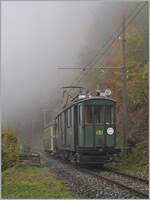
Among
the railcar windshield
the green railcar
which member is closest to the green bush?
the green railcar

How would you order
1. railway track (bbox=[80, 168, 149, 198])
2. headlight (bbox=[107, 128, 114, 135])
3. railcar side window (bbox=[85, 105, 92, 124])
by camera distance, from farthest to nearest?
railcar side window (bbox=[85, 105, 92, 124]) < headlight (bbox=[107, 128, 114, 135]) < railway track (bbox=[80, 168, 149, 198])

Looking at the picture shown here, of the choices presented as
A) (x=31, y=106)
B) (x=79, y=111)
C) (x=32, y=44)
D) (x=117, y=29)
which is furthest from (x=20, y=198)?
(x=79, y=111)

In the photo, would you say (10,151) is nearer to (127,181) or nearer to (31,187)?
(31,187)

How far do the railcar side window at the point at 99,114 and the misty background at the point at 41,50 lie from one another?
3.62m

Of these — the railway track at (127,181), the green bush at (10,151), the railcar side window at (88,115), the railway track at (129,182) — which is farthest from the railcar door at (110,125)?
the green bush at (10,151)

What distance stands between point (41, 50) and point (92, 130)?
5039 millimetres

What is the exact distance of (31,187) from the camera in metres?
7.67

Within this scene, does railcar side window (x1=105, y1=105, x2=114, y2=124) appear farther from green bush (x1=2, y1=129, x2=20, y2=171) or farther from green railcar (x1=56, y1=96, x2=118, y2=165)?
green bush (x1=2, y1=129, x2=20, y2=171)

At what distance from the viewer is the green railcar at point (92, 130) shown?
1213 cm

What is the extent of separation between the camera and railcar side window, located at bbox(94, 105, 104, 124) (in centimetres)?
1219

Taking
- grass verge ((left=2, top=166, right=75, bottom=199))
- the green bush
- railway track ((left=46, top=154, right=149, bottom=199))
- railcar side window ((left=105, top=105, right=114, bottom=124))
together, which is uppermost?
railcar side window ((left=105, top=105, right=114, bottom=124))

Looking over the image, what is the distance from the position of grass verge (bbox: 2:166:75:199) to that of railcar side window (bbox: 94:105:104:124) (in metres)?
3.38

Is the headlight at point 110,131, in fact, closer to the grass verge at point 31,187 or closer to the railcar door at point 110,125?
the railcar door at point 110,125

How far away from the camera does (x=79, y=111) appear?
12.8m
